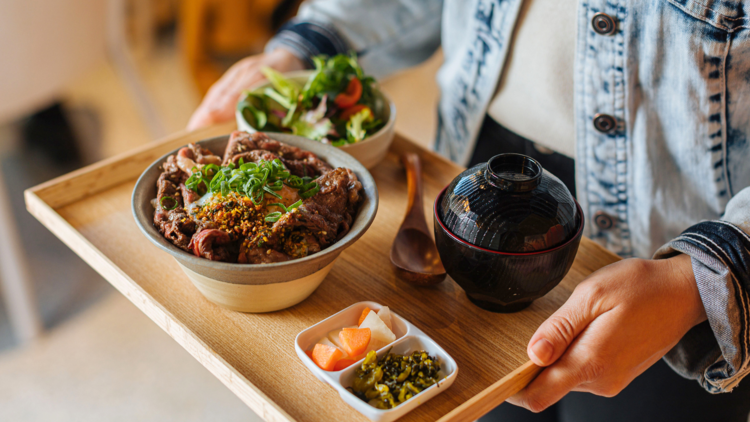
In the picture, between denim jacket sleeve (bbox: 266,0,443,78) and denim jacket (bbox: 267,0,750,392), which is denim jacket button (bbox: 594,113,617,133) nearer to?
denim jacket (bbox: 267,0,750,392)

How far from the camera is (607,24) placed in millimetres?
969

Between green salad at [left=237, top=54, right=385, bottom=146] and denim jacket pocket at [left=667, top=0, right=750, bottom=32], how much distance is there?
0.59 metres

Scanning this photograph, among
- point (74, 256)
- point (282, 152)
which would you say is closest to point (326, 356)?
point (282, 152)

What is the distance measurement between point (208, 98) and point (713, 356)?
1.11 meters

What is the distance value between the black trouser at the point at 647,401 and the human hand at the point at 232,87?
0.56 m

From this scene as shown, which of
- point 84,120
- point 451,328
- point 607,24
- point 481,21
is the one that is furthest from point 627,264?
point 84,120

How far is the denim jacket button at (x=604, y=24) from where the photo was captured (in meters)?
0.97

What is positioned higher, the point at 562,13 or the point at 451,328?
the point at 562,13

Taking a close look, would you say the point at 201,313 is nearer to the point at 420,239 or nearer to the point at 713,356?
the point at 420,239

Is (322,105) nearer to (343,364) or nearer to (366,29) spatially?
(366,29)

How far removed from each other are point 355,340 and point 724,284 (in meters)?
0.51

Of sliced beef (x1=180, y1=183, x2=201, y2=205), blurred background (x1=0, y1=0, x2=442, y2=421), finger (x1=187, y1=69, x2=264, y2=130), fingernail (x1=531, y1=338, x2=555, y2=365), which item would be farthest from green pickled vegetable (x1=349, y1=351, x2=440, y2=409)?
blurred background (x1=0, y1=0, x2=442, y2=421)

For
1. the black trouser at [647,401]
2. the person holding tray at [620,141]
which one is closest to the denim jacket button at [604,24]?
the person holding tray at [620,141]

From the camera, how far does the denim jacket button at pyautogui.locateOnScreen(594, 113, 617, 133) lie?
3.42ft
